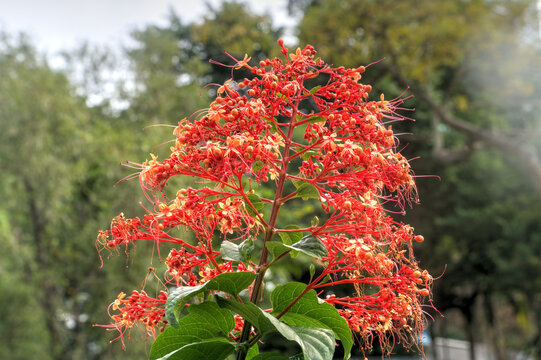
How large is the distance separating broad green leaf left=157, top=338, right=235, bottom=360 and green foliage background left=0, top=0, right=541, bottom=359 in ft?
13.8

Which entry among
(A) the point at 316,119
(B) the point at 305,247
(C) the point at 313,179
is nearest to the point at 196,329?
(B) the point at 305,247

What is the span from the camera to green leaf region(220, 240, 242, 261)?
3.58 ft

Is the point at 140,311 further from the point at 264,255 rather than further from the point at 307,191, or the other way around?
the point at 307,191

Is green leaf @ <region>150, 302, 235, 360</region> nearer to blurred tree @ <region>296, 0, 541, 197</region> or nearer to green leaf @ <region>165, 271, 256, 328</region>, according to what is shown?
green leaf @ <region>165, 271, 256, 328</region>

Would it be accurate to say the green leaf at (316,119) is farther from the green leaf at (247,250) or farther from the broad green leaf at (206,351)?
the broad green leaf at (206,351)

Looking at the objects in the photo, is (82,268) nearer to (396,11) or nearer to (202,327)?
(396,11)

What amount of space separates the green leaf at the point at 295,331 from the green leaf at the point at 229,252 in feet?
0.32

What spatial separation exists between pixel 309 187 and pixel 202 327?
36cm

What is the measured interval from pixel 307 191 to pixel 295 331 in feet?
0.95

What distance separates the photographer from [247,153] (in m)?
1.03

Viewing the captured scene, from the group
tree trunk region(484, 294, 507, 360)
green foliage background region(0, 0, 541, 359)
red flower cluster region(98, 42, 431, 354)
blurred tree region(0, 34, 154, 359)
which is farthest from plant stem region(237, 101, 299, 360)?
tree trunk region(484, 294, 507, 360)

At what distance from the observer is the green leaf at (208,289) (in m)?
0.96

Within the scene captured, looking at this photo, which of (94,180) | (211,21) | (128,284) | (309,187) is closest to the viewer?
(309,187)

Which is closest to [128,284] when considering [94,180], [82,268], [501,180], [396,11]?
[82,268]
